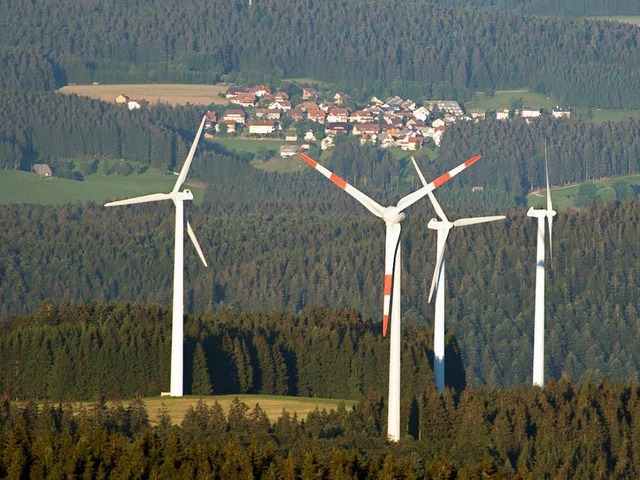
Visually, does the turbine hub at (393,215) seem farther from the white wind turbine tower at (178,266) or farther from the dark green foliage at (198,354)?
the dark green foliage at (198,354)

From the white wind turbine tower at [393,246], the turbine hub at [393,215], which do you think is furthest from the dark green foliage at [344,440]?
the turbine hub at [393,215]

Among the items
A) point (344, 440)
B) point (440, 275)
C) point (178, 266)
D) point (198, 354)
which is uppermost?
point (178, 266)

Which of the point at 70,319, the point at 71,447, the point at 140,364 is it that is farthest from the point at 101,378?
the point at 71,447

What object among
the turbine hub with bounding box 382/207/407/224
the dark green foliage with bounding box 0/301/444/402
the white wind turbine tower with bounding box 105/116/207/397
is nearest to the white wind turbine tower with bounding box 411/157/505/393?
the dark green foliage with bounding box 0/301/444/402

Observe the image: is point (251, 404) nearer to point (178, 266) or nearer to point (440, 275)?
point (178, 266)

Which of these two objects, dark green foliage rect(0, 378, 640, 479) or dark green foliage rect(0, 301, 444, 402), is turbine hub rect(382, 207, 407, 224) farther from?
dark green foliage rect(0, 301, 444, 402)

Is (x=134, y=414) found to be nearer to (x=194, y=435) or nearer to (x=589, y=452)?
(x=194, y=435)

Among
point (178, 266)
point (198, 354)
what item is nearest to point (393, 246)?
point (178, 266)
